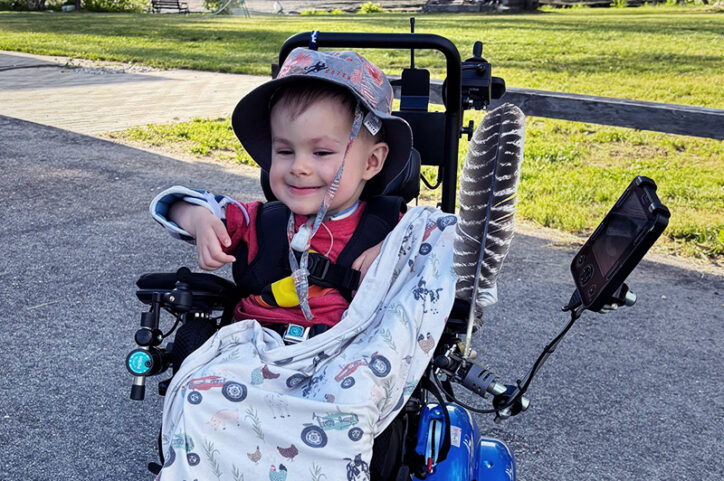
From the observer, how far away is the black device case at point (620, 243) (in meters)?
1.44

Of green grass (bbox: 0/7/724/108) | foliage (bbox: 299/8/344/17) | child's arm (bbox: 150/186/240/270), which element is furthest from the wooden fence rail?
foliage (bbox: 299/8/344/17)

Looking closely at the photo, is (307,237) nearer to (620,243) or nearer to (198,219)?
(198,219)

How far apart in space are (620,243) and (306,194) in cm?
90


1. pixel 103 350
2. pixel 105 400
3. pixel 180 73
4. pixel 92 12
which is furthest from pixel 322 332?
pixel 92 12

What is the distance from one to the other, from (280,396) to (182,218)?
2.31ft

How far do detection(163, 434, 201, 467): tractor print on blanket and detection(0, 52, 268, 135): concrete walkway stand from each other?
6.40 meters

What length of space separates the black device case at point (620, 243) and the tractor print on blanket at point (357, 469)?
0.61 meters

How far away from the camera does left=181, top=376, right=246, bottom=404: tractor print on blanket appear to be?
5.73 feet

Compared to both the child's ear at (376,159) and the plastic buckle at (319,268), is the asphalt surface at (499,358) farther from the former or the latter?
the child's ear at (376,159)

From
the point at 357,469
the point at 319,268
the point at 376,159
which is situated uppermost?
Answer: the point at 376,159

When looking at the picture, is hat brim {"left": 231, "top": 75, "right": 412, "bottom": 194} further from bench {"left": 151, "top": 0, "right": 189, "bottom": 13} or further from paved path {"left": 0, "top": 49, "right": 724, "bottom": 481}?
bench {"left": 151, "top": 0, "right": 189, "bottom": 13}

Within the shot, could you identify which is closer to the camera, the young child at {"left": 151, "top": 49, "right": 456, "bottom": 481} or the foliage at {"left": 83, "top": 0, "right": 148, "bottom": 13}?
the young child at {"left": 151, "top": 49, "right": 456, "bottom": 481}

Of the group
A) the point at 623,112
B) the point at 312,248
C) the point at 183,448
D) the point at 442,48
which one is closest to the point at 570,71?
the point at 623,112

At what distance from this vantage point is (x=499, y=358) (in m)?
3.49
